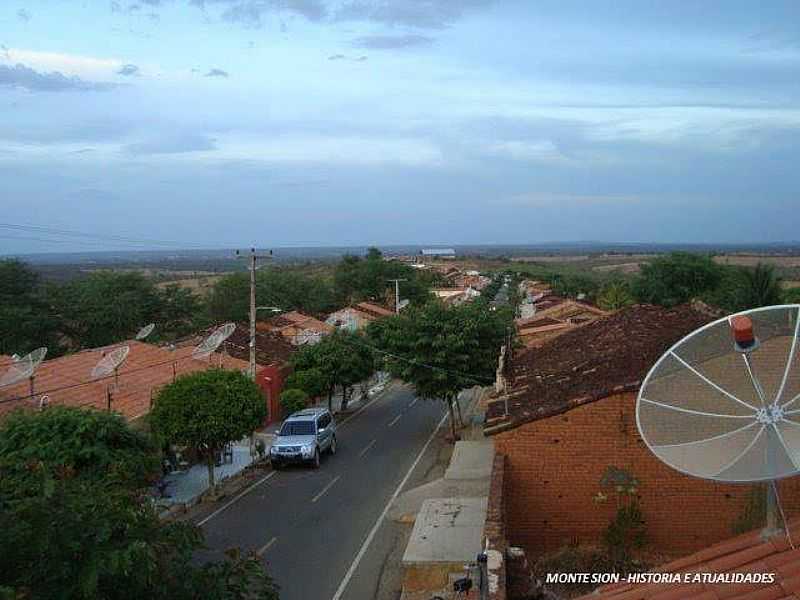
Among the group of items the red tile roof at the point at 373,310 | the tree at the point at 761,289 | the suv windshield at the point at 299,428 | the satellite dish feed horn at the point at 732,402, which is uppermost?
the satellite dish feed horn at the point at 732,402

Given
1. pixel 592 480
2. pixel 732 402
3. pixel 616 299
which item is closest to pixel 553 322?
pixel 616 299

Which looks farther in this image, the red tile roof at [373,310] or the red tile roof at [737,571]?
the red tile roof at [373,310]

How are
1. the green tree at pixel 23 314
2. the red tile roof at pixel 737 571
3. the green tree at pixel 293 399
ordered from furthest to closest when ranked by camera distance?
the green tree at pixel 23 314, the green tree at pixel 293 399, the red tile roof at pixel 737 571

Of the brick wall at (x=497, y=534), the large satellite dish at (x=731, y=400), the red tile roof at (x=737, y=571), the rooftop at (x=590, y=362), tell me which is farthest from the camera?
the rooftop at (x=590, y=362)

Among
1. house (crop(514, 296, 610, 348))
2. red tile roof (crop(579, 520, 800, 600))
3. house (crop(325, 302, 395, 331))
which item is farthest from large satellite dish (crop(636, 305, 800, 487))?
house (crop(325, 302, 395, 331))

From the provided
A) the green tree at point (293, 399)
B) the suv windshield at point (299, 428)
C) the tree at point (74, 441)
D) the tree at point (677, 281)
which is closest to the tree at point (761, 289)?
the tree at point (677, 281)

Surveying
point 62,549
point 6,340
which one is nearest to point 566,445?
Answer: point 62,549

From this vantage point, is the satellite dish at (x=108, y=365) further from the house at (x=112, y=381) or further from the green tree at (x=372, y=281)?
the green tree at (x=372, y=281)

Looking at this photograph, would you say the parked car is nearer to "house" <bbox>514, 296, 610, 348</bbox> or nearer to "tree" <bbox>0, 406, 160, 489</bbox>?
"tree" <bbox>0, 406, 160, 489</bbox>
